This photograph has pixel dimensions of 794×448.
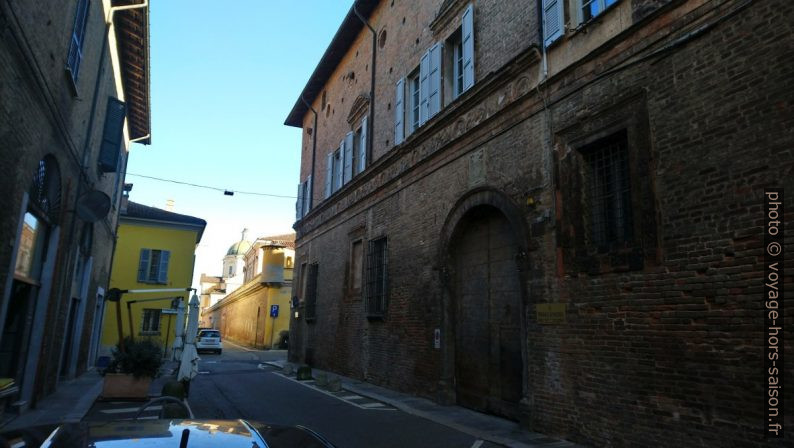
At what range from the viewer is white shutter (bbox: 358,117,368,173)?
16.0 metres

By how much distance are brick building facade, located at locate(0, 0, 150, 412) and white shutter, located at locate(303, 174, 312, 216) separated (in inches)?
332

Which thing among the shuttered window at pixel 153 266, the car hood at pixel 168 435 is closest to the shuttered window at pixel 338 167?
the shuttered window at pixel 153 266

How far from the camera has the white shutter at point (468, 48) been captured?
1062 cm

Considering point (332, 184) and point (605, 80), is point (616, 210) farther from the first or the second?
point (332, 184)

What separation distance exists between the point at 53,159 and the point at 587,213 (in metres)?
8.70

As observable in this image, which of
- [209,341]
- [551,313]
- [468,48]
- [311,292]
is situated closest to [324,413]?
[551,313]

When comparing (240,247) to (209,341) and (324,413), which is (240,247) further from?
(324,413)

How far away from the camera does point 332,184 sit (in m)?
19.0

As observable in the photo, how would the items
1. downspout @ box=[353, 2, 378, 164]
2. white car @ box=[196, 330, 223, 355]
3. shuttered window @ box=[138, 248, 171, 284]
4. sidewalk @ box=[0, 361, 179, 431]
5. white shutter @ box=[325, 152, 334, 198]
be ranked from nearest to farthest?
sidewalk @ box=[0, 361, 179, 431] < downspout @ box=[353, 2, 378, 164] < white shutter @ box=[325, 152, 334, 198] < shuttered window @ box=[138, 248, 171, 284] < white car @ box=[196, 330, 223, 355]

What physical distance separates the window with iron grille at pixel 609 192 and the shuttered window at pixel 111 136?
11.1 m

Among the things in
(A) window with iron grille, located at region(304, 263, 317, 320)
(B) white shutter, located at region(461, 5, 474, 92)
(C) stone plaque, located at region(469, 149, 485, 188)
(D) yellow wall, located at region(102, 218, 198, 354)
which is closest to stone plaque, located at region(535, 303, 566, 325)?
(C) stone plaque, located at region(469, 149, 485, 188)

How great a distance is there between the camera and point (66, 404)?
371 inches

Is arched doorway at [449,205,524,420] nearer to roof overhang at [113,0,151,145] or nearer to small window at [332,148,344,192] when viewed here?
small window at [332,148,344,192]

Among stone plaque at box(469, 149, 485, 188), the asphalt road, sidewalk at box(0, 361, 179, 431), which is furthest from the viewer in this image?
stone plaque at box(469, 149, 485, 188)
